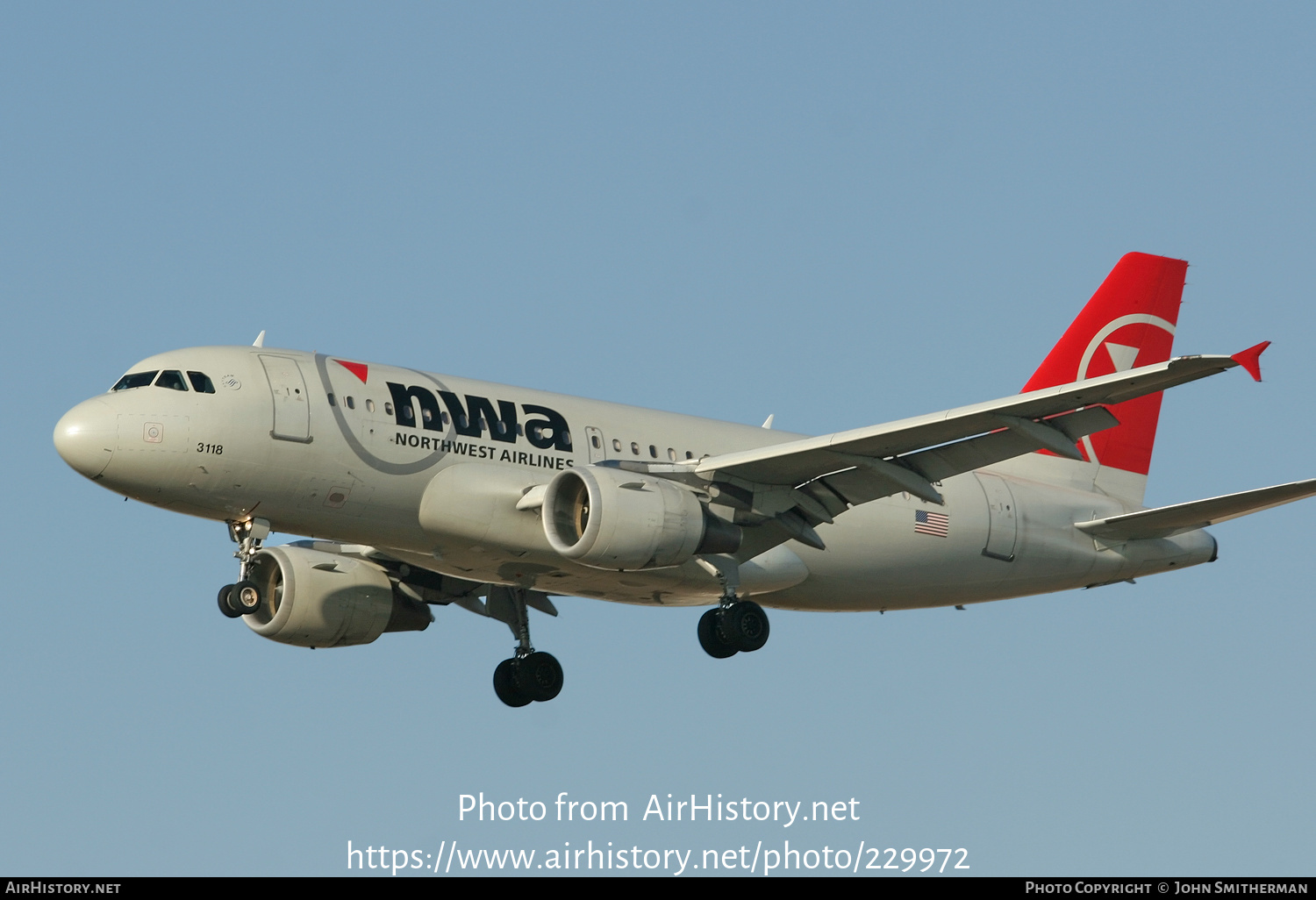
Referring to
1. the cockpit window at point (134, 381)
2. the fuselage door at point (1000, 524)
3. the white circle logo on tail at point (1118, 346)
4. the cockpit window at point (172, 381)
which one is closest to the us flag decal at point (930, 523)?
the fuselage door at point (1000, 524)

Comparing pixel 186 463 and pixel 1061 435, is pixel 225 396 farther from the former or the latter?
pixel 1061 435

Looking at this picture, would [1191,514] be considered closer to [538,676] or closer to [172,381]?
[538,676]

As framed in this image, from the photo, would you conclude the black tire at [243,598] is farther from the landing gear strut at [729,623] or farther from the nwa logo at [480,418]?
the landing gear strut at [729,623]

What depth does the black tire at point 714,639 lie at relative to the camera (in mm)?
34188

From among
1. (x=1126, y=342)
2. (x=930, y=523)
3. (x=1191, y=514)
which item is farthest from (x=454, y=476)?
(x=1126, y=342)

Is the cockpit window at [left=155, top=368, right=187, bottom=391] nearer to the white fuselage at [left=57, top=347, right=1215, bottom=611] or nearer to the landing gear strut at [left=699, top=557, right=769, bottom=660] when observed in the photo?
the white fuselage at [left=57, top=347, right=1215, bottom=611]

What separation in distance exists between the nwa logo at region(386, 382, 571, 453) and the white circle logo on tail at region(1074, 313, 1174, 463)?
14.4m

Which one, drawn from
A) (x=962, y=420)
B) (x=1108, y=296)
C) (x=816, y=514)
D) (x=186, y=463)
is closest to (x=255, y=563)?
(x=186, y=463)

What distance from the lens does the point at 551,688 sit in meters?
37.8

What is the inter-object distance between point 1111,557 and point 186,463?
63.2 feet

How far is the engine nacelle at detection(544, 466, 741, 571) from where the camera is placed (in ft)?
103

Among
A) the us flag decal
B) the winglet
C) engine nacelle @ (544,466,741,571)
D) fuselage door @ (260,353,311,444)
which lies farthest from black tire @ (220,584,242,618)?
the winglet

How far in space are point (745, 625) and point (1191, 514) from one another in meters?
9.33

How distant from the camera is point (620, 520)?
3147 centimetres
